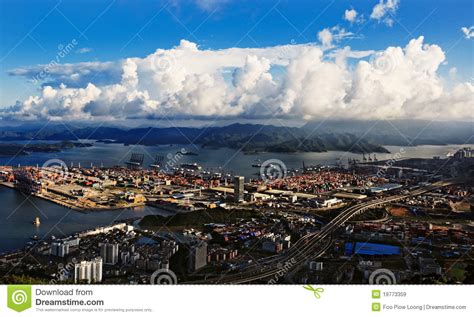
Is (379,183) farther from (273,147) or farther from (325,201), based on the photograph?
(273,147)

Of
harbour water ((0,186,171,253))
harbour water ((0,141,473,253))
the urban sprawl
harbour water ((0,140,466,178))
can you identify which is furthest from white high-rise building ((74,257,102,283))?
harbour water ((0,140,466,178))

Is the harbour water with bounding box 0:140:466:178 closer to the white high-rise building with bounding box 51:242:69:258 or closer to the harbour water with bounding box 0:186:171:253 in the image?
the harbour water with bounding box 0:186:171:253

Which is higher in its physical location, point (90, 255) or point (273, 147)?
point (273, 147)

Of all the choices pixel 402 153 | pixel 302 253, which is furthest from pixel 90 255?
pixel 402 153

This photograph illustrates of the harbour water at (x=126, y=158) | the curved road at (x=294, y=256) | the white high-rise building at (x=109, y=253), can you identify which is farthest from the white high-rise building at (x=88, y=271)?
the harbour water at (x=126, y=158)
